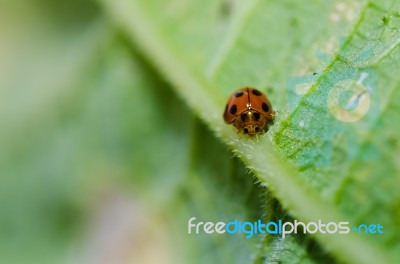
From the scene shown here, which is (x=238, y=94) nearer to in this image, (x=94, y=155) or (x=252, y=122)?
(x=252, y=122)

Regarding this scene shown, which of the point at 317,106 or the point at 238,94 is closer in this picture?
the point at 317,106

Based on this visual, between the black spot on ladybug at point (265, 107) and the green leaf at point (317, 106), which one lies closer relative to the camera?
the green leaf at point (317, 106)

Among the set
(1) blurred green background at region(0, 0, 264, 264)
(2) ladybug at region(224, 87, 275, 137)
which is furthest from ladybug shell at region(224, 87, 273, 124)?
(1) blurred green background at region(0, 0, 264, 264)

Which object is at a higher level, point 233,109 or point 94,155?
point 94,155

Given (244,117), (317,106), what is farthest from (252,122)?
(317,106)

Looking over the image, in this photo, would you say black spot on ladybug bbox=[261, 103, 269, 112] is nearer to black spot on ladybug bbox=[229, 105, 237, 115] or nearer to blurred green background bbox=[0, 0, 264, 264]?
black spot on ladybug bbox=[229, 105, 237, 115]

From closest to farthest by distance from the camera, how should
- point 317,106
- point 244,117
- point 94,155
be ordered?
point 317,106
point 244,117
point 94,155

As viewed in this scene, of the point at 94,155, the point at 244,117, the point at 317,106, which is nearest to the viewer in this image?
the point at 317,106

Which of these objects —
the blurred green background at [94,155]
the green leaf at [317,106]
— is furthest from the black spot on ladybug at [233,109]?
the blurred green background at [94,155]

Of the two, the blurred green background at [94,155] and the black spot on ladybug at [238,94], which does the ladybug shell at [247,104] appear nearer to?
the black spot on ladybug at [238,94]
